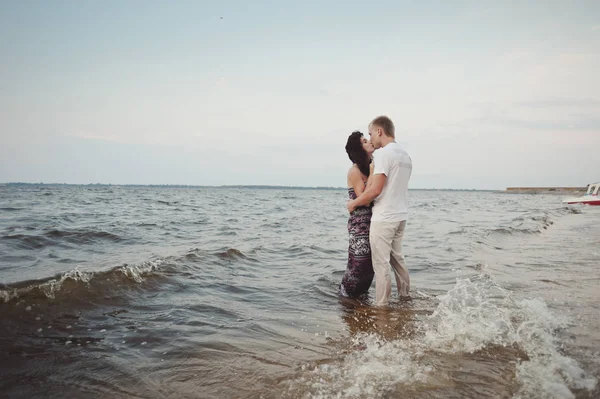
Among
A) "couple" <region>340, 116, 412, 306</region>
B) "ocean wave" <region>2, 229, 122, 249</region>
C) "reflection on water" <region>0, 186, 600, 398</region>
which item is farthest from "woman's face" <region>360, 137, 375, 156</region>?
"ocean wave" <region>2, 229, 122, 249</region>

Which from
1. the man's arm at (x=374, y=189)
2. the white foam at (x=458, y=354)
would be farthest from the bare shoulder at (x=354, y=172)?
the white foam at (x=458, y=354)

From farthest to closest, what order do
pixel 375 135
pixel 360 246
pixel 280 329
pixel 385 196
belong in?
1. pixel 360 246
2. pixel 375 135
3. pixel 385 196
4. pixel 280 329

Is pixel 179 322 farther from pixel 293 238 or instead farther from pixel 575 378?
pixel 293 238

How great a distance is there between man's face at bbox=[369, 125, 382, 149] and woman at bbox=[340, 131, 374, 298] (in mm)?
106

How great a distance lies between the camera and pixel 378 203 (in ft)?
15.6

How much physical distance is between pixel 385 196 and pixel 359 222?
2.05 ft

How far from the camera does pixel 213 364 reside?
127 inches

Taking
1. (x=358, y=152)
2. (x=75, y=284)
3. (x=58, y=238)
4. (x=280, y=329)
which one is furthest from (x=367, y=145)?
(x=58, y=238)

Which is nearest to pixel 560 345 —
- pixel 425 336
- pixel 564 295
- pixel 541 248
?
pixel 425 336

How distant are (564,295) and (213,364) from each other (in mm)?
4985

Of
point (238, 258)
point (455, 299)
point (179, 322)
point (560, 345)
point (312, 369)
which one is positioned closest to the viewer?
point (312, 369)

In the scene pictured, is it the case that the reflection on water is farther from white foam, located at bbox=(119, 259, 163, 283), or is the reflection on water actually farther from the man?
the man

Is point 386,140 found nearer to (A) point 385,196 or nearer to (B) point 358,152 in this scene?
(B) point 358,152

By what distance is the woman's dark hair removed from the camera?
16.1ft
